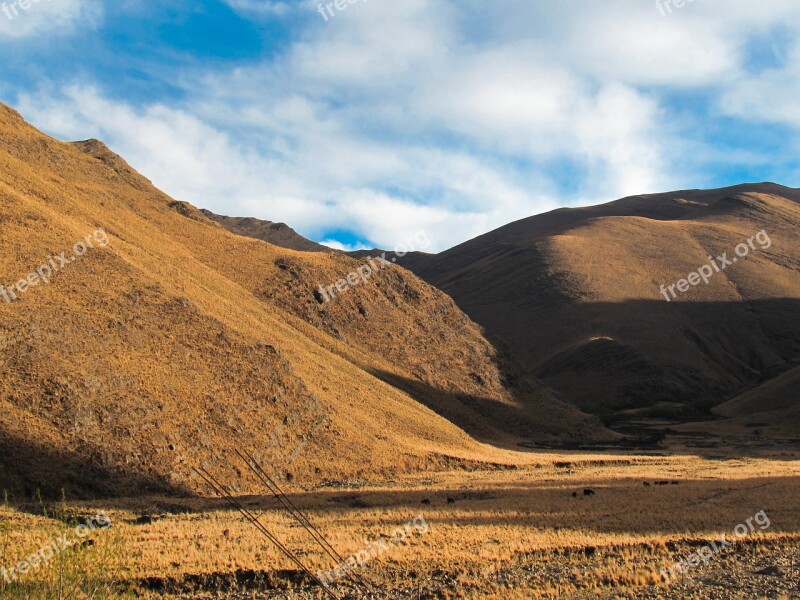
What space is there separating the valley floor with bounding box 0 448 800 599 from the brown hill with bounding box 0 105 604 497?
11.0 feet

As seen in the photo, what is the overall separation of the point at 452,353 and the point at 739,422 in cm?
Answer: 3938

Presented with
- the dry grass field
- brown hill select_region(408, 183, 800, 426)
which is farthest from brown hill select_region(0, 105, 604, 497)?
brown hill select_region(408, 183, 800, 426)

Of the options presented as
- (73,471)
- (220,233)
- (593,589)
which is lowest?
(73,471)

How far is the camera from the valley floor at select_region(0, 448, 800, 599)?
1455cm

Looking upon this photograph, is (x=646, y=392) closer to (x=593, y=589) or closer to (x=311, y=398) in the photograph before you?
(x=311, y=398)

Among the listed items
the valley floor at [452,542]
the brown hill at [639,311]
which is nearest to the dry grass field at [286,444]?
the valley floor at [452,542]

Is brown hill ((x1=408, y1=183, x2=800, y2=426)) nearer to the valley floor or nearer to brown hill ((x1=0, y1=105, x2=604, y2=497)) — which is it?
brown hill ((x1=0, y1=105, x2=604, y2=497))

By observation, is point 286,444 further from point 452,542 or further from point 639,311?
point 639,311

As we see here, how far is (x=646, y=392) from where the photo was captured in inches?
4456

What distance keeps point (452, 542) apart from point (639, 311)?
13439 centimetres

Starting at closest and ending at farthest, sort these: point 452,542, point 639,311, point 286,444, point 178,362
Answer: point 452,542 → point 178,362 → point 286,444 → point 639,311

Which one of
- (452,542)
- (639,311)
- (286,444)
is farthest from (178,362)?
(639,311)

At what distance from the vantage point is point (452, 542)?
19641 millimetres

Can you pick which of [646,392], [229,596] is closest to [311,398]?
[229,596]
